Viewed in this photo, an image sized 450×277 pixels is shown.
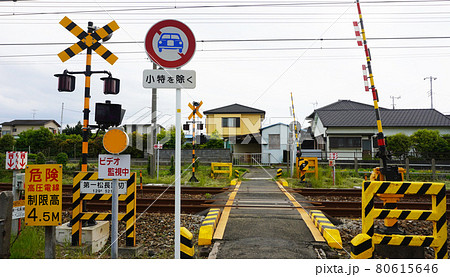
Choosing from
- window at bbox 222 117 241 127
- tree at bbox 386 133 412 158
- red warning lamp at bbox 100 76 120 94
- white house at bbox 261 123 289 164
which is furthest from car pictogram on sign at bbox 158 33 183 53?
window at bbox 222 117 241 127

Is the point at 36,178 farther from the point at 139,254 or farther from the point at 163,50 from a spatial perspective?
the point at 163,50

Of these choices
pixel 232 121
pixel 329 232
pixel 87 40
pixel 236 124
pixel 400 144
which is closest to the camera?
pixel 329 232

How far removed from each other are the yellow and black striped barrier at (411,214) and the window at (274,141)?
20899 mm

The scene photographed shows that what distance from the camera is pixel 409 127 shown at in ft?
78.7

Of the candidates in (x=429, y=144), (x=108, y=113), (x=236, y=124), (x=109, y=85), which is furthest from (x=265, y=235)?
(x=236, y=124)

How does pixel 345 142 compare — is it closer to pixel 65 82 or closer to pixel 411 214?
pixel 411 214

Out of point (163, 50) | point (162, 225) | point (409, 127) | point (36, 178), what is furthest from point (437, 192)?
point (409, 127)

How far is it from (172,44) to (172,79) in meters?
0.39

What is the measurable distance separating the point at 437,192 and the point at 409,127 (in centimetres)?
2524

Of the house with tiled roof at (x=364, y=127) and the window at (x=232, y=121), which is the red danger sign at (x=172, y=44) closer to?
A: the house with tiled roof at (x=364, y=127)

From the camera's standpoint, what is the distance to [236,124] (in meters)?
A: 28.3

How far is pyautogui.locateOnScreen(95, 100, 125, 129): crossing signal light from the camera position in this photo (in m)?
3.97

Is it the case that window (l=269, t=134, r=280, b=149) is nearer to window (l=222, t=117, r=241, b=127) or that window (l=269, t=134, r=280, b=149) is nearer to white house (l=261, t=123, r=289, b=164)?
white house (l=261, t=123, r=289, b=164)

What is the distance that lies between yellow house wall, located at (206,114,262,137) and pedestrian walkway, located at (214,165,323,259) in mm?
21816
